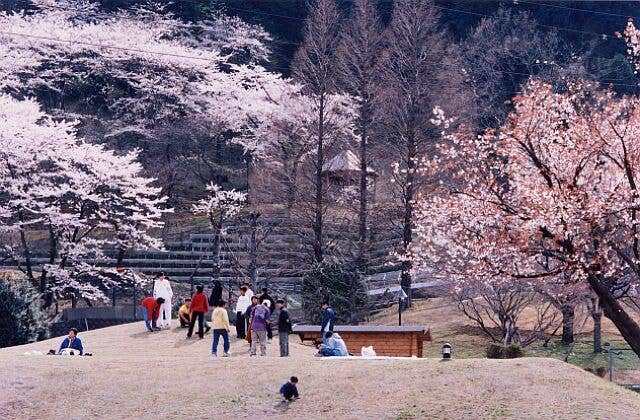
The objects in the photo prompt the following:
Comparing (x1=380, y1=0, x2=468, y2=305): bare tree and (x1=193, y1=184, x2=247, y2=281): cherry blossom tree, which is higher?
(x1=380, y1=0, x2=468, y2=305): bare tree

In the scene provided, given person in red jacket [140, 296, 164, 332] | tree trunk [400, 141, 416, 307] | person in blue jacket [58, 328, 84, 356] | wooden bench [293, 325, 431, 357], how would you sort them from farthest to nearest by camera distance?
tree trunk [400, 141, 416, 307]
person in red jacket [140, 296, 164, 332]
wooden bench [293, 325, 431, 357]
person in blue jacket [58, 328, 84, 356]

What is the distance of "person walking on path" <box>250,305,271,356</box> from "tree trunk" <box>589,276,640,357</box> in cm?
806

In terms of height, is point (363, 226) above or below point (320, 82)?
below

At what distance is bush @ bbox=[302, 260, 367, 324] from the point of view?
36.0m

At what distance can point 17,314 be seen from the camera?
30.0 meters

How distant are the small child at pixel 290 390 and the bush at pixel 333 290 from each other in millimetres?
17074

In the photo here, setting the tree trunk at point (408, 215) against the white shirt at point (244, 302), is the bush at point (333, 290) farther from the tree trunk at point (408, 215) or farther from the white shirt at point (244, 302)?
the white shirt at point (244, 302)

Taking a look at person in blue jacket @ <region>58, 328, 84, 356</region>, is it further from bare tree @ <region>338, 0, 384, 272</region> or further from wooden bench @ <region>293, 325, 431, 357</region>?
bare tree @ <region>338, 0, 384, 272</region>

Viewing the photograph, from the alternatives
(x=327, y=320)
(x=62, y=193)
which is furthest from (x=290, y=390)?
(x=62, y=193)

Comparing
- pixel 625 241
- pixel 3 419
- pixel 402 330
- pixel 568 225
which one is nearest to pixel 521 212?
pixel 568 225

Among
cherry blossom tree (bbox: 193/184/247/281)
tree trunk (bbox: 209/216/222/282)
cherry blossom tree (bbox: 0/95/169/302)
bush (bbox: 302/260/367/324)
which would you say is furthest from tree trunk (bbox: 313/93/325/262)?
cherry blossom tree (bbox: 0/95/169/302)

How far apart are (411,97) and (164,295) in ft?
64.7

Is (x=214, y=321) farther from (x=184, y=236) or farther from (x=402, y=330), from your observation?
(x=184, y=236)

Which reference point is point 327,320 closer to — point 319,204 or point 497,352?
point 497,352
